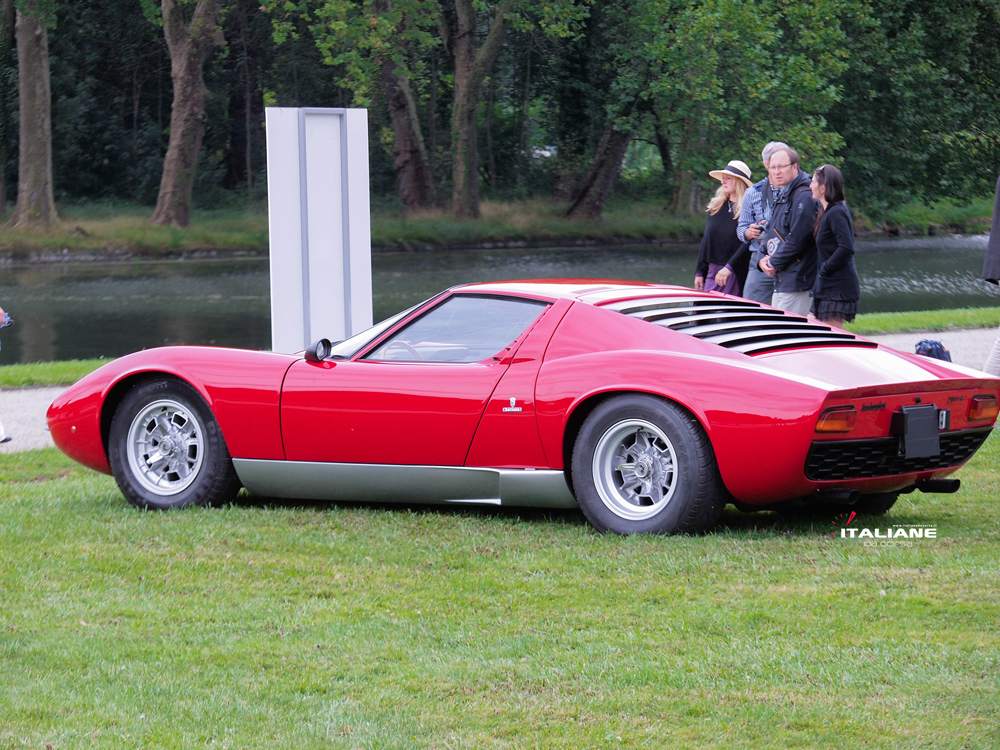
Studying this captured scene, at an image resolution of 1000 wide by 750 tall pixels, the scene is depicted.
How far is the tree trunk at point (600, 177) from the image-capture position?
140 ft

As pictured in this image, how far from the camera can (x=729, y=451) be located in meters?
5.33

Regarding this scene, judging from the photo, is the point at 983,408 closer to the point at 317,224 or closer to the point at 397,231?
the point at 317,224

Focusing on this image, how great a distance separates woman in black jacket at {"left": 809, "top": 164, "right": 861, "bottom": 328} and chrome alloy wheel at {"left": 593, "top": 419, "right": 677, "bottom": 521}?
128 inches

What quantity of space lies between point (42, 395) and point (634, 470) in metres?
7.94

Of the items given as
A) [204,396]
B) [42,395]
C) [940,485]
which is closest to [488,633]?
[940,485]

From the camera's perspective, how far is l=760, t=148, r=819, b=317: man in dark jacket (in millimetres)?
8695

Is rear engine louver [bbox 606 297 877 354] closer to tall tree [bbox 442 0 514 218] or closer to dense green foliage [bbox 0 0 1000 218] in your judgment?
dense green foliage [bbox 0 0 1000 218]

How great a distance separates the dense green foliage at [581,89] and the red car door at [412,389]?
86.7 feet

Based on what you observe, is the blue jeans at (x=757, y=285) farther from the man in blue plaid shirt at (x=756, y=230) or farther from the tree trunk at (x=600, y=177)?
the tree trunk at (x=600, y=177)

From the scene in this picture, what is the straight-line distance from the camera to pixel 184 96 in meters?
37.0

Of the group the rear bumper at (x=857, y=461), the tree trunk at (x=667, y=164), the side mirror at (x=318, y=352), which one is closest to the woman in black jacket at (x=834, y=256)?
the rear bumper at (x=857, y=461)

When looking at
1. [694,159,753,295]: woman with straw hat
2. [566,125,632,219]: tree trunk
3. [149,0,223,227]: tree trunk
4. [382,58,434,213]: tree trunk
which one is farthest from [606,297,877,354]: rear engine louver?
[566,125,632,219]: tree trunk

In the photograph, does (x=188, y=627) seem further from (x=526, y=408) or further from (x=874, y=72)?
(x=874, y=72)

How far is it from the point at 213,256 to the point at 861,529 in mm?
34068
